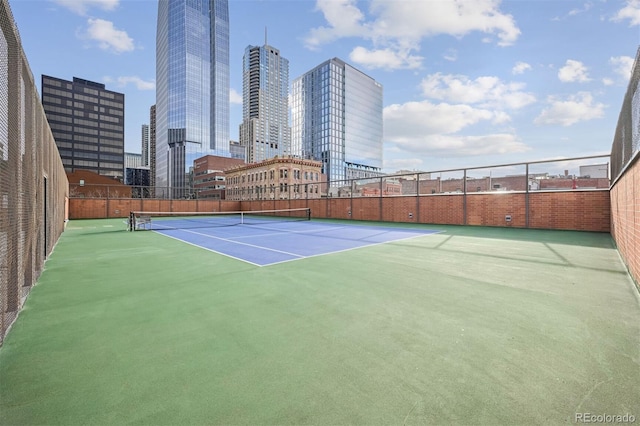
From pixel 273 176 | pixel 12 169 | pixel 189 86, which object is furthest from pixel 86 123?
pixel 12 169

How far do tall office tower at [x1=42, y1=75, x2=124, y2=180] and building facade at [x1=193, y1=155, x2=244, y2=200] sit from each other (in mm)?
28095

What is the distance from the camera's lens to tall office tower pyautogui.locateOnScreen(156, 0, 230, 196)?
131875 millimetres

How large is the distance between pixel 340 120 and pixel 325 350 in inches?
5212

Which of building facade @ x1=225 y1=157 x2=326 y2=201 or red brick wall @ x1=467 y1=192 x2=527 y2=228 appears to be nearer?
red brick wall @ x1=467 y1=192 x2=527 y2=228

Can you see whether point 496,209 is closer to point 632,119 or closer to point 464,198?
point 464,198

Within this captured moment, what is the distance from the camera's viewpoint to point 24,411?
6.44 feet

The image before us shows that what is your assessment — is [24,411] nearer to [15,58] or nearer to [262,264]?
[15,58]

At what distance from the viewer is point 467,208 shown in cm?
1756

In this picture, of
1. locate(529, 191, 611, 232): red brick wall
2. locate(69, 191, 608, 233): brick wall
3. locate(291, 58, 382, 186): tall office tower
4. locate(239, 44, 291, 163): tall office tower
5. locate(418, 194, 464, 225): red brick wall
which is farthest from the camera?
locate(239, 44, 291, 163): tall office tower

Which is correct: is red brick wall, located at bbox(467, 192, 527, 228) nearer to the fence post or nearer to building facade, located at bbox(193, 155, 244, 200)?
the fence post

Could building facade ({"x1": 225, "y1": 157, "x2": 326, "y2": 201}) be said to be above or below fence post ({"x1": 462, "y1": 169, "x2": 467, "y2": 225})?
above

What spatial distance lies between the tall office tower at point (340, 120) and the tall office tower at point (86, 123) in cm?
7688

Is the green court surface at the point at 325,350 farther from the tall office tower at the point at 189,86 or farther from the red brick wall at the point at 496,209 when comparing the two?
the tall office tower at the point at 189,86

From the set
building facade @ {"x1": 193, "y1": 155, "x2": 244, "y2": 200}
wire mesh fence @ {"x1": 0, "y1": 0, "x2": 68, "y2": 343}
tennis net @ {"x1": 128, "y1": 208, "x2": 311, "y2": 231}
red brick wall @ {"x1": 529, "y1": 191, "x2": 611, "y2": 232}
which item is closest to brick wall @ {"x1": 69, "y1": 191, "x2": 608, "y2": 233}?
red brick wall @ {"x1": 529, "y1": 191, "x2": 611, "y2": 232}
